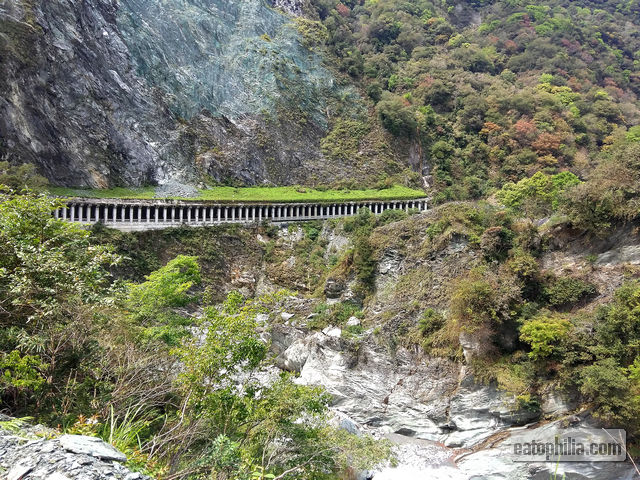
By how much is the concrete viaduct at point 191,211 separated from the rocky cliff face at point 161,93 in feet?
12.3

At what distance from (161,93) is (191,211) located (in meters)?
14.7

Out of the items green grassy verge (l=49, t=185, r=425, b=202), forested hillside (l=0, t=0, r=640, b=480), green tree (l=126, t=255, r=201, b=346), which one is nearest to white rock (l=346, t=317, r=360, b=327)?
forested hillside (l=0, t=0, r=640, b=480)

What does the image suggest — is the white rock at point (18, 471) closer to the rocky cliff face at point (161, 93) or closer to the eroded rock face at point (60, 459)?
the eroded rock face at point (60, 459)

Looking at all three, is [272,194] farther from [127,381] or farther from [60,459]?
[60,459]

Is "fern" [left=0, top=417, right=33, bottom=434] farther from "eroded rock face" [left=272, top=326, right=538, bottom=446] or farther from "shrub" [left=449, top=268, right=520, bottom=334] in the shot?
"shrub" [left=449, top=268, right=520, bottom=334]

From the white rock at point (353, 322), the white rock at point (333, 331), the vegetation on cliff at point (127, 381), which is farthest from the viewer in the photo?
the white rock at point (353, 322)

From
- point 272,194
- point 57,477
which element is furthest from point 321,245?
point 57,477

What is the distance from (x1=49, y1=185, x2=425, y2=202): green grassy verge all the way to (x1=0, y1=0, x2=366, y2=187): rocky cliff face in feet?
5.26

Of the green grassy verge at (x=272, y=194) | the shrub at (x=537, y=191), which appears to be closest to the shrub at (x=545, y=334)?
the shrub at (x=537, y=191)

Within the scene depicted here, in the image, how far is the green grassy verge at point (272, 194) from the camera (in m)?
32.5

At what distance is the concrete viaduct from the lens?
1179 inches

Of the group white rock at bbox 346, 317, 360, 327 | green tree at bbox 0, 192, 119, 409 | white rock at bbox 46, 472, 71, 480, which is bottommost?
white rock at bbox 346, 317, 360, 327

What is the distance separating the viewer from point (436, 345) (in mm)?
20141

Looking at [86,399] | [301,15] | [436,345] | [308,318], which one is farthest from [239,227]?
[301,15]
